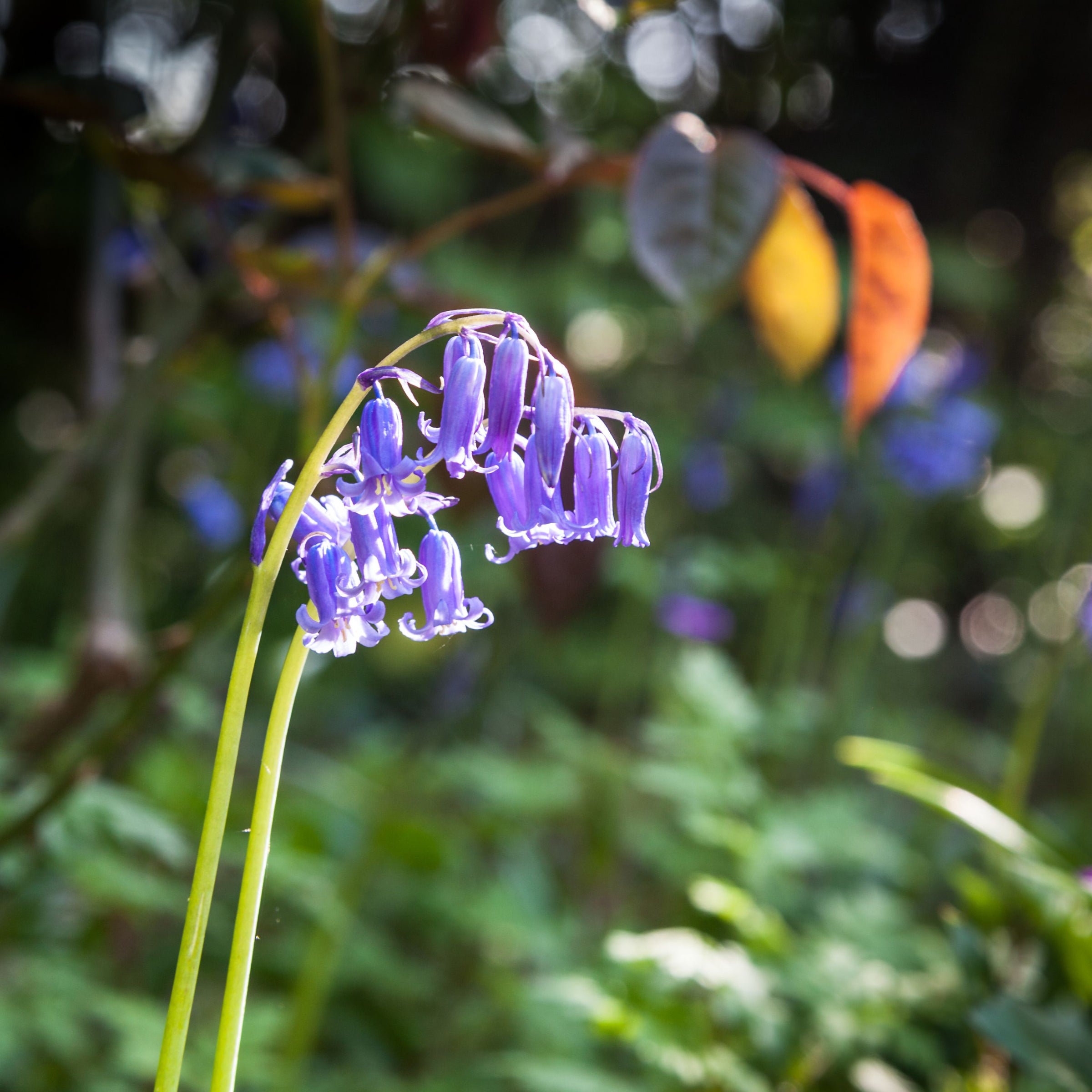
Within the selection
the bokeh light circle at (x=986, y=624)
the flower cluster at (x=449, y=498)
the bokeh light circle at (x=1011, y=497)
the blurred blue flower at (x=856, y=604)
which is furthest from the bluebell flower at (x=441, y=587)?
the bokeh light circle at (x=986, y=624)

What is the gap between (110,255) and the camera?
1.71 meters

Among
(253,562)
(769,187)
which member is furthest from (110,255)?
(253,562)

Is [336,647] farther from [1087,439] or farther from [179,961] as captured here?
[1087,439]

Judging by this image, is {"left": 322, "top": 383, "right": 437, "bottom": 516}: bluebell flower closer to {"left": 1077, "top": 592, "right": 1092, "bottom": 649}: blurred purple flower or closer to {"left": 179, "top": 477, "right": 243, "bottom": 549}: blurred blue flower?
{"left": 1077, "top": 592, "right": 1092, "bottom": 649}: blurred purple flower

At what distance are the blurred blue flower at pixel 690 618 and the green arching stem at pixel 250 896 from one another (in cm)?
257

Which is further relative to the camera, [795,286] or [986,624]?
[986,624]

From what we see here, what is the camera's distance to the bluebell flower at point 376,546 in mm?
580

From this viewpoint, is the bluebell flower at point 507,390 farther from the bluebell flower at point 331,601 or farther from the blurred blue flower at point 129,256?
the blurred blue flower at point 129,256

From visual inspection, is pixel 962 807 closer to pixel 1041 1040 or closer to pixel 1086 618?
pixel 1041 1040

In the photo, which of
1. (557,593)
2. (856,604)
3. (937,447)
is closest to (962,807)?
(557,593)

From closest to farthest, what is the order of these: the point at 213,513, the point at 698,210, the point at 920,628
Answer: the point at 698,210, the point at 213,513, the point at 920,628

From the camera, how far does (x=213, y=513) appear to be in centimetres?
270

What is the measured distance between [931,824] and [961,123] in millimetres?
3022

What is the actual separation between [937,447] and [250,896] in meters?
2.53
